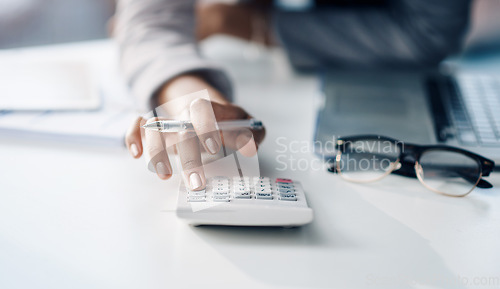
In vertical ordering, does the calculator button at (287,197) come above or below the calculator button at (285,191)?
below

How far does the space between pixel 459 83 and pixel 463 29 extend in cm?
14

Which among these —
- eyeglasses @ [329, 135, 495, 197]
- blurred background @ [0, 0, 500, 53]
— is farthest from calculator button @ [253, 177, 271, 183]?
blurred background @ [0, 0, 500, 53]

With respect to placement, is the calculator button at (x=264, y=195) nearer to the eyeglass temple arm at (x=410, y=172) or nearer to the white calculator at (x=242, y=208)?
the white calculator at (x=242, y=208)

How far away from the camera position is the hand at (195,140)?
42cm

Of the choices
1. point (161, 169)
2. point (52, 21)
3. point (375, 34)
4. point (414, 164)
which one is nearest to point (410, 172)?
point (414, 164)

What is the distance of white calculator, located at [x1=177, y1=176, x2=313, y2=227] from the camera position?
360 mm

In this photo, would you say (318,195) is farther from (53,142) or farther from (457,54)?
(457,54)

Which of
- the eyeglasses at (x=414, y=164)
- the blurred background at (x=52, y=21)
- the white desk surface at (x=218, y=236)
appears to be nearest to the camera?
the white desk surface at (x=218, y=236)

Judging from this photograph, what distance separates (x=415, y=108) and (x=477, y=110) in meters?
0.09

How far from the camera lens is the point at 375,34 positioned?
0.77 meters

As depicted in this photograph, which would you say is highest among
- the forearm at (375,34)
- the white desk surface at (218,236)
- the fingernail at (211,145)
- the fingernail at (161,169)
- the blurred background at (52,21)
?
the blurred background at (52,21)

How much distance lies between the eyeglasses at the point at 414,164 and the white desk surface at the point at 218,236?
13 millimetres

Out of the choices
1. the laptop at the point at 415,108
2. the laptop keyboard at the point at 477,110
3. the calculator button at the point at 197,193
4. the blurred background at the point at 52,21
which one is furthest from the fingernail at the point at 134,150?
the blurred background at the point at 52,21

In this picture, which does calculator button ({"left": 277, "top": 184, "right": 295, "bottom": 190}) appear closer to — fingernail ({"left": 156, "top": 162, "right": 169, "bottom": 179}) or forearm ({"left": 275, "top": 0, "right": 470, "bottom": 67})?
fingernail ({"left": 156, "top": 162, "right": 169, "bottom": 179})
